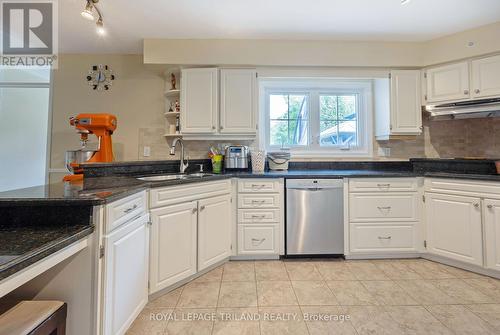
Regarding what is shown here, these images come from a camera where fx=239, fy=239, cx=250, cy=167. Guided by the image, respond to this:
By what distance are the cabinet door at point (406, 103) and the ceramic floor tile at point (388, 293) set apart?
1604 millimetres

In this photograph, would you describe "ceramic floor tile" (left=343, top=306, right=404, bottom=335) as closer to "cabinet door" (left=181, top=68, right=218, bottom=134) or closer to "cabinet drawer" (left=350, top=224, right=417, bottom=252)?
"cabinet drawer" (left=350, top=224, right=417, bottom=252)

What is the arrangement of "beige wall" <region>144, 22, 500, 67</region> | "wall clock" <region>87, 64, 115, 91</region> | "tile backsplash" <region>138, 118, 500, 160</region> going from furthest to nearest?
"wall clock" <region>87, 64, 115, 91</region> < "tile backsplash" <region>138, 118, 500, 160</region> < "beige wall" <region>144, 22, 500, 67</region>

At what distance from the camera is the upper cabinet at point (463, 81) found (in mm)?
2270

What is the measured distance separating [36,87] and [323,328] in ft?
13.1

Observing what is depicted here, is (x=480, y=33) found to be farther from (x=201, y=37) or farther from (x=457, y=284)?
(x=201, y=37)

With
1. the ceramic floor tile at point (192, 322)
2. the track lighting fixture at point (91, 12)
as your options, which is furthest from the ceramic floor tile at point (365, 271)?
the track lighting fixture at point (91, 12)

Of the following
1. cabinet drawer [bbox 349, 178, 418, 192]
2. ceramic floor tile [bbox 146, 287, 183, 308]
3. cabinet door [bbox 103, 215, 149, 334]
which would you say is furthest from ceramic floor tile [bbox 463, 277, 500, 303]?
cabinet door [bbox 103, 215, 149, 334]

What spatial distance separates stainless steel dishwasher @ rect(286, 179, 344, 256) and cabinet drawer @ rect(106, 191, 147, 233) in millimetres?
1317

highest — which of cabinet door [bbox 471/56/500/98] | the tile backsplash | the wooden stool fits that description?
cabinet door [bbox 471/56/500/98]

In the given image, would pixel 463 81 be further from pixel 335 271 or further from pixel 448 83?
pixel 335 271

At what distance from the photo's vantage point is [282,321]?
4.83 ft

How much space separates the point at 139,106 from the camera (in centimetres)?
287

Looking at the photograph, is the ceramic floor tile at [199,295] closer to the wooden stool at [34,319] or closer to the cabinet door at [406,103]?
the wooden stool at [34,319]

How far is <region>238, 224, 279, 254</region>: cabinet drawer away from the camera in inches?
90.6
